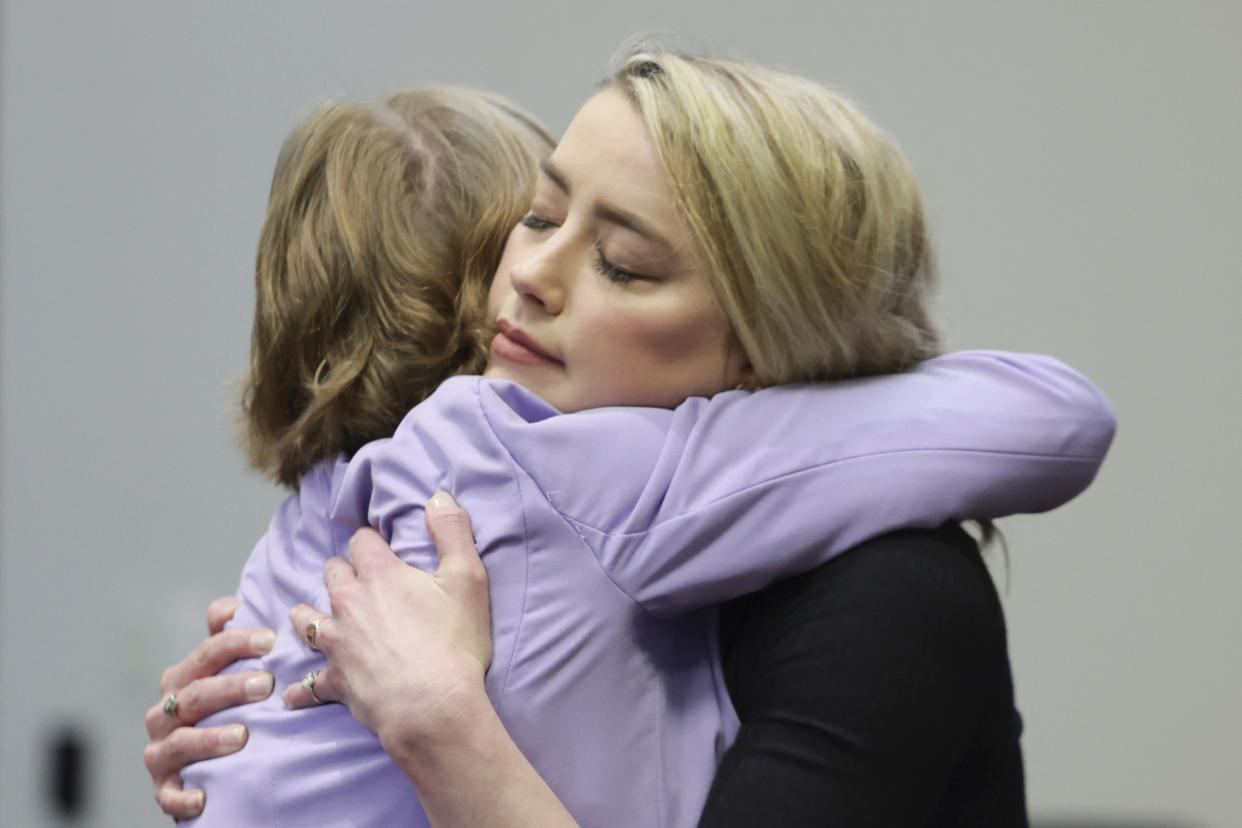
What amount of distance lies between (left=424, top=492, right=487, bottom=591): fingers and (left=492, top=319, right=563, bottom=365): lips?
0.13m

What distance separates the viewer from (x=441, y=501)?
3.22ft

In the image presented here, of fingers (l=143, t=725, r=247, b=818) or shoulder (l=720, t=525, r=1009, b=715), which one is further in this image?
fingers (l=143, t=725, r=247, b=818)

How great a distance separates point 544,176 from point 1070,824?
5.82 feet

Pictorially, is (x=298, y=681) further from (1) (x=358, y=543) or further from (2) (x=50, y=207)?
(2) (x=50, y=207)

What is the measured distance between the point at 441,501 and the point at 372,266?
275 mm

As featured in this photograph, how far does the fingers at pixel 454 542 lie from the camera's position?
0.95 meters

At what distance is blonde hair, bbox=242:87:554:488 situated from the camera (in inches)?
45.4

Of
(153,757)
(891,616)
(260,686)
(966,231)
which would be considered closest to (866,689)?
(891,616)

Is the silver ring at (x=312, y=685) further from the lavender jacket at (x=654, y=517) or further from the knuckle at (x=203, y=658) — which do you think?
the knuckle at (x=203, y=658)

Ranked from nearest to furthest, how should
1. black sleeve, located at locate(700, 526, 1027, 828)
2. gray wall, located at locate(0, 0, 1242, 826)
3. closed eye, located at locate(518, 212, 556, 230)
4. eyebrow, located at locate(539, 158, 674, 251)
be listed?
black sleeve, located at locate(700, 526, 1027, 828), eyebrow, located at locate(539, 158, 674, 251), closed eye, located at locate(518, 212, 556, 230), gray wall, located at locate(0, 0, 1242, 826)

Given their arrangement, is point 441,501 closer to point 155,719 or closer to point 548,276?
point 548,276

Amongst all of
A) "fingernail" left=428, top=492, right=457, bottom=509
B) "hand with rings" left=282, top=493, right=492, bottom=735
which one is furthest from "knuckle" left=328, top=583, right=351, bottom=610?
"fingernail" left=428, top=492, right=457, bottom=509

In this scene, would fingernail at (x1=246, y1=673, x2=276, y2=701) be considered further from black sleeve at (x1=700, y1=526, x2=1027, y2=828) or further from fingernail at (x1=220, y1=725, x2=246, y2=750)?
black sleeve at (x1=700, y1=526, x2=1027, y2=828)

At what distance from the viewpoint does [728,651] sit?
986 millimetres
